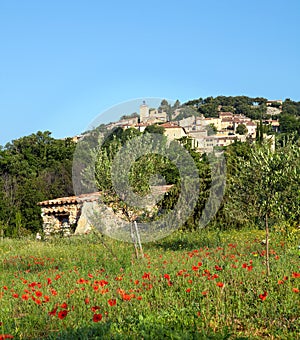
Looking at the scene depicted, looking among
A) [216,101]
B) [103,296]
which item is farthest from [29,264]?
[216,101]

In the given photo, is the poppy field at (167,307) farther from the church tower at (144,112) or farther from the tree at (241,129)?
the tree at (241,129)

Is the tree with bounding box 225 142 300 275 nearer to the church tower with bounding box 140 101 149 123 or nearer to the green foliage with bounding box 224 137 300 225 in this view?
the green foliage with bounding box 224 137 300 225

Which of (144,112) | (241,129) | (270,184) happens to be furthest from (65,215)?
(241,129)

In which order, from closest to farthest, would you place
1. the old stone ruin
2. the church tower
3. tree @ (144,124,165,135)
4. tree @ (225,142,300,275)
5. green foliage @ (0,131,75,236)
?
Answer: tree @ (225,142,300,275) → tree @ (144,124,165,135) → the church tower → the old stone ruin → green foliage @ (0,131,75,236)

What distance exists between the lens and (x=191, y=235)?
17141mm

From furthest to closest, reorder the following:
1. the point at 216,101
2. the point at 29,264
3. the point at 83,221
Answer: the point at 216,101, the point at 83,221, the point at 29,264

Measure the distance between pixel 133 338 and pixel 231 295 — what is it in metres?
2.01

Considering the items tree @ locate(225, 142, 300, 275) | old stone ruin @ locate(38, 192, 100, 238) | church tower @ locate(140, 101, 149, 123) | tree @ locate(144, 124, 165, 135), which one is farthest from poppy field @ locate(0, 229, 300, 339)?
old stone ruin @ locate(38, 192, 100, 238)

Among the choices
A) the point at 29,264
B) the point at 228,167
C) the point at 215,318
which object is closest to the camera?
the point at 215,318

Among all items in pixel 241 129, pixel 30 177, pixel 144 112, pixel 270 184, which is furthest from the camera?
pixel 241 129

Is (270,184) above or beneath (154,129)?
beneath

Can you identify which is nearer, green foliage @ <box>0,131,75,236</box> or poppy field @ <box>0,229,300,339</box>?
poppy field @ <box>0,229,300,339</box>

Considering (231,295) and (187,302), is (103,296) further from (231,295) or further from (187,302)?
(231,295)

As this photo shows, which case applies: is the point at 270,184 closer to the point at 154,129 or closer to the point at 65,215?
the point at 154,129
